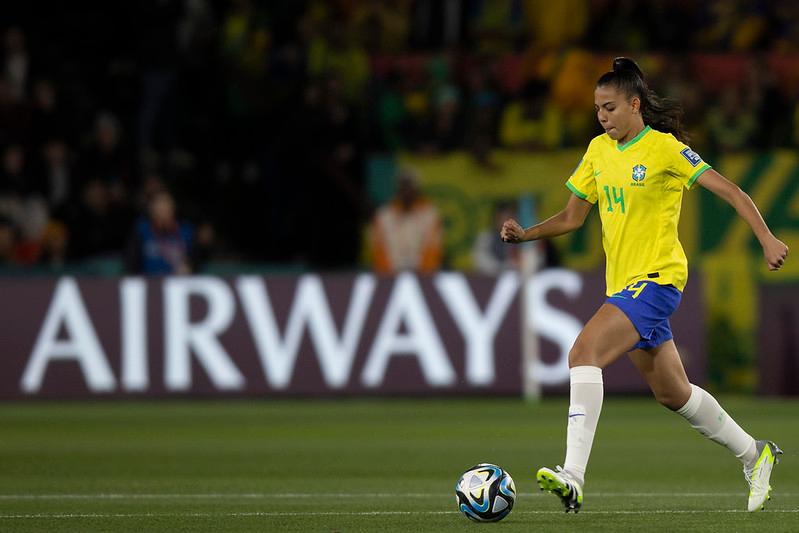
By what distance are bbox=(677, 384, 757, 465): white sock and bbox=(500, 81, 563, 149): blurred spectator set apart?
11141 millimetres

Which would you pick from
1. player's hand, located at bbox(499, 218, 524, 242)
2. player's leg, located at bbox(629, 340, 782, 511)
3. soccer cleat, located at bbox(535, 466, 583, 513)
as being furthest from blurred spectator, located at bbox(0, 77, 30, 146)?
soccer cleat, located at bbox(535, 466, 583, 513)

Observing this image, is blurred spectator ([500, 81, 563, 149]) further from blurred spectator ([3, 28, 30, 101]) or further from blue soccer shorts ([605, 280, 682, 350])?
blue soccer shorts ([605, 280, 682, 350])

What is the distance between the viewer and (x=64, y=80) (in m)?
20.7

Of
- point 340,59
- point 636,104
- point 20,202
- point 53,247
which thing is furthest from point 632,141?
point 340,59

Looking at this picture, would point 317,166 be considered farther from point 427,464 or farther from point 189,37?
point 427,464

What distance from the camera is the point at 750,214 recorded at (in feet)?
25.5

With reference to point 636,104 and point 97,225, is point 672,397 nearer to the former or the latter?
point 636,104

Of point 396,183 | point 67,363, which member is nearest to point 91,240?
point 67,363

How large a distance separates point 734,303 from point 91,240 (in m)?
6.94

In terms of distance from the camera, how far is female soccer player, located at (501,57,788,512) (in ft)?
26.1

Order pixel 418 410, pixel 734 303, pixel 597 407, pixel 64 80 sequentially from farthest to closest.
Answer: pixel 64 80, pixel 734 303, pixel 418 410, pixel 597 407

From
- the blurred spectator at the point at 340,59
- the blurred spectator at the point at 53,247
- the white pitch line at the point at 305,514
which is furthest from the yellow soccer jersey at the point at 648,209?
the blurred spectator at the point at 340,59

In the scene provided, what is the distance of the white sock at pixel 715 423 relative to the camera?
8.37 metres

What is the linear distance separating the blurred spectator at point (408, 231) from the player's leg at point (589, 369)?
1018 centimetres
